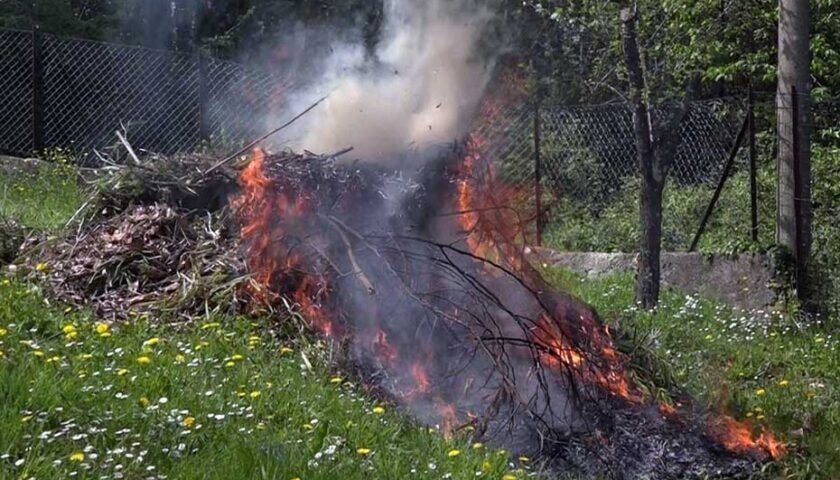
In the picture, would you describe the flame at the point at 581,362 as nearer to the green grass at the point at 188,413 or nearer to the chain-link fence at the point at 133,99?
the green grass at the point at 188,413

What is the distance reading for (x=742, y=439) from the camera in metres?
6.29

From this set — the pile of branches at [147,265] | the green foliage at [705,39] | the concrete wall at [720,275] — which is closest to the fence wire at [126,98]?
the green foliage at [705,39]

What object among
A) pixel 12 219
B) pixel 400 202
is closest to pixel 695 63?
pixel 400 202

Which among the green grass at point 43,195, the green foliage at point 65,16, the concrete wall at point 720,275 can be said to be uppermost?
the green foliage at point 65,16

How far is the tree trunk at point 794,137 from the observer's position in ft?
31.1

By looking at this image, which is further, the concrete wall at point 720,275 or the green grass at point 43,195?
the concrete wall at point 720,275

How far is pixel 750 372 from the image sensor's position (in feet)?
25.9

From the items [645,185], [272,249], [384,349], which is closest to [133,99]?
[645,185]

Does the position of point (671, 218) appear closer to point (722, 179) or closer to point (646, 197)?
point (722, 179)

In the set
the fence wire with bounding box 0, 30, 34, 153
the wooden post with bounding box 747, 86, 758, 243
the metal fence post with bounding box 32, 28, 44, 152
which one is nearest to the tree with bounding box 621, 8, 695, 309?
the wooden post with bounding box 747, 86, 758, 243

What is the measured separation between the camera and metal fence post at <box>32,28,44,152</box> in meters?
13.6

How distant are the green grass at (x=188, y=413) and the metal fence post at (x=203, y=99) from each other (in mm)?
8203

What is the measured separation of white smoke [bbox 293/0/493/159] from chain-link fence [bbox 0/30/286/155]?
646 cm

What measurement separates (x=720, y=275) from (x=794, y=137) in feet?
5.27
